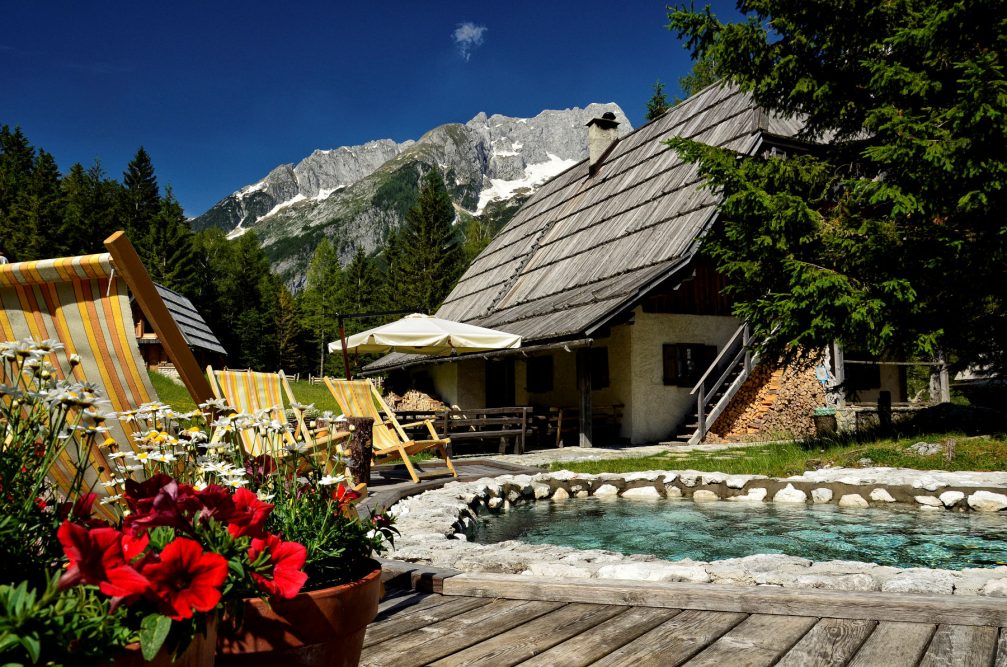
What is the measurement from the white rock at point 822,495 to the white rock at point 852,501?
110 mm

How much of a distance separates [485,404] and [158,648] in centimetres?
1629

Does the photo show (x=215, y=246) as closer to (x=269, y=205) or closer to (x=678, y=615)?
(x=678, y=615)

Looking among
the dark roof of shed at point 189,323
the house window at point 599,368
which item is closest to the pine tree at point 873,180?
the house window at point 599,368

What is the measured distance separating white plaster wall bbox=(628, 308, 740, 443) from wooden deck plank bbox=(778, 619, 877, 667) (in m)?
10.4

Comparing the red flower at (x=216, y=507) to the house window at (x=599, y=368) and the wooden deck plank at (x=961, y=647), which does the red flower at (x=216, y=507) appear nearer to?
the wooden deck plank at (x=961, y=647)

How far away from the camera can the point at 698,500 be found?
7.06 metres

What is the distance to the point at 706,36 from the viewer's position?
31.3ft

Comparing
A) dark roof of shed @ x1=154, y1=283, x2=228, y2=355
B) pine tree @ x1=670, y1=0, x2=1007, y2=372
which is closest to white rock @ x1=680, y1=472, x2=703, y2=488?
pine tree @ x1=670, y1=0, x2=1007, y2=372

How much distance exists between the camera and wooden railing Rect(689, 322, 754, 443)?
12.3 metres

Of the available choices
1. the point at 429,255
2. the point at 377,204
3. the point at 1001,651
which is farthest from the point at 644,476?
the point at 377,204

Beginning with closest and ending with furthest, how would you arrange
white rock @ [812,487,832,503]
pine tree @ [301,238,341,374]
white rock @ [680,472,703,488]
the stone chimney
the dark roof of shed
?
white rock @ [812,487,832,503]
white rock @ [680,472,703,488]
the stone chimney
the dark roof of shed
pine tree @ [301,238,341,374]

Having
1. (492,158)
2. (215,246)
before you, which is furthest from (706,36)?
(492,158)

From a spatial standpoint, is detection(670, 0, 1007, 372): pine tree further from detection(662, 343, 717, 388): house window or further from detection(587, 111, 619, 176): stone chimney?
detection(587, 111, 619, 176): stone chimney

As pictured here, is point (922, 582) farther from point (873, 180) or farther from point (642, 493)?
point (873, 180)
